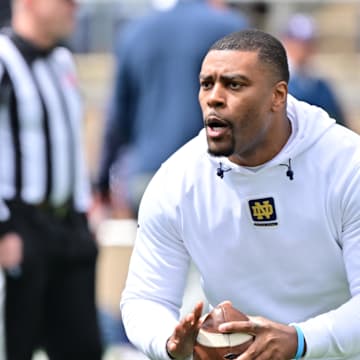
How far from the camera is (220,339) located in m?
4.39

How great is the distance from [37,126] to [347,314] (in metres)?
2.32

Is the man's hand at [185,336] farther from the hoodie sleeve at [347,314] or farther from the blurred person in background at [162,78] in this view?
the blurred person in background at [162,78]

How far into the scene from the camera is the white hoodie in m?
4.50

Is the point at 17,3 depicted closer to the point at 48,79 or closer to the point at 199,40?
the point at 48,79

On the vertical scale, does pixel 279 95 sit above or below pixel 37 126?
above

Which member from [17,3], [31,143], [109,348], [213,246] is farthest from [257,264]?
[109,348]

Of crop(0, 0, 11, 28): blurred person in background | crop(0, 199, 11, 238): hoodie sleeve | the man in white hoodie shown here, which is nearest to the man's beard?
the man in white hoodie

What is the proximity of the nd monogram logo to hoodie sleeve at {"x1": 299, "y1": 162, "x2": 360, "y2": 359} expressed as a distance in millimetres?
214

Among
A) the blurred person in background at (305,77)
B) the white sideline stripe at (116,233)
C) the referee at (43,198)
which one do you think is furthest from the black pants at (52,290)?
the white sideline stripe at (116,233)

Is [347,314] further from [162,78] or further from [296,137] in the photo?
[162,78]

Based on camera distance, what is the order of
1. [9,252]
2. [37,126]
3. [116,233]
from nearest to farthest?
[9,252] < [37,126] < [116,233]

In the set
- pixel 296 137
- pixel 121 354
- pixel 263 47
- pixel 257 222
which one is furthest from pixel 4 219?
pixel 121 354

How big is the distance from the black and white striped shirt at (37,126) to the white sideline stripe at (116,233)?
2.52 m

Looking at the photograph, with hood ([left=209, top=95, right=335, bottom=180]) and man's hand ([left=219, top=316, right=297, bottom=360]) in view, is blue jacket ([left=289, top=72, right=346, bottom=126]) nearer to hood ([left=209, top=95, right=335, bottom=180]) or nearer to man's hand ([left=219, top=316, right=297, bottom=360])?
hood ([left=209, top=95, right=335, bottom=180])
